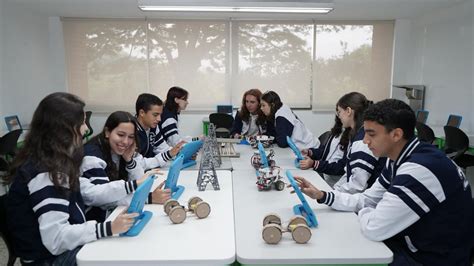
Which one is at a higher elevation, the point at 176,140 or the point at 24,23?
the point at 24,23

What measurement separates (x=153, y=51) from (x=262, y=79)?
178cm

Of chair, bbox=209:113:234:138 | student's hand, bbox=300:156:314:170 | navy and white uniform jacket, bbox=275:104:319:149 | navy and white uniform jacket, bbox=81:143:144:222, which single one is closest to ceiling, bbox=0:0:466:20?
chair, bbox=209:113:234:138

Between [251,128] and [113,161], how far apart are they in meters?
2.21

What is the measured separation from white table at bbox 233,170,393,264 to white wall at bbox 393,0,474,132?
3584 millimetres

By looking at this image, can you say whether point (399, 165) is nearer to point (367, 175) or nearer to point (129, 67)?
point (367, 175)

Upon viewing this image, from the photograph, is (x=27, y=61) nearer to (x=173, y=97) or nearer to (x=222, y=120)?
(x=173, y=97)

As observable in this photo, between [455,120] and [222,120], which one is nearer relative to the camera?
[455,120]

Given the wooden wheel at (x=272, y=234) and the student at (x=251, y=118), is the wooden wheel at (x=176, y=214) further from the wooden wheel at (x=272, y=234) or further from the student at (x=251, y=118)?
the student at (x=251, y=118)

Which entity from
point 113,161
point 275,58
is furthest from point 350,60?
point 113,161

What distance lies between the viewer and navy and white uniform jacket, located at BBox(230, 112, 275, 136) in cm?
394

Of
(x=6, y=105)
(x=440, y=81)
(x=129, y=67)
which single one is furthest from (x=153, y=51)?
(x=440, y=81)

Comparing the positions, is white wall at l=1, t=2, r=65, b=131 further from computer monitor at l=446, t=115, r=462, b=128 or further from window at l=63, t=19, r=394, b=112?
computer monitor at l=446, t=115, r=462, b=128

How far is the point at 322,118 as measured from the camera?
6039 millimetres

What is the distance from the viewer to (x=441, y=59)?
5.09 meters
